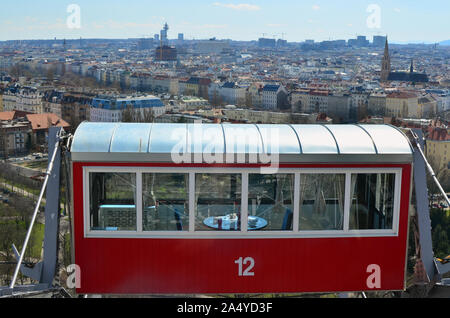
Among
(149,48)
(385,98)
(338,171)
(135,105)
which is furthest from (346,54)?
(338,171)

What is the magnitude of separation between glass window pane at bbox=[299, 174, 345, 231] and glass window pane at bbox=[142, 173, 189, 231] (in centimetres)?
57

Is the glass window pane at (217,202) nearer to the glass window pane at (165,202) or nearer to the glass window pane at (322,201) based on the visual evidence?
the glass window pane at (165,202)

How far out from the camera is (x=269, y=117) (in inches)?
1608

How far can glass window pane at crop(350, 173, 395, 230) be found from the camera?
296 centimetres

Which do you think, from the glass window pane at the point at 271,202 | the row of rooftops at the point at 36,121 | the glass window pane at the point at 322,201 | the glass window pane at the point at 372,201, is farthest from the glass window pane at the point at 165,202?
the row of rooftops at the point at 36,121

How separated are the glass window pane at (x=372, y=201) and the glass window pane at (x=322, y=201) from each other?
64mm

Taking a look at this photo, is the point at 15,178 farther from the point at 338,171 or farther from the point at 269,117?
the point at 338,171

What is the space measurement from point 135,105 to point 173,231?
38.0 m

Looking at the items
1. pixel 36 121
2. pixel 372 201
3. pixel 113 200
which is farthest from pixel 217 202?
pixel 36 121

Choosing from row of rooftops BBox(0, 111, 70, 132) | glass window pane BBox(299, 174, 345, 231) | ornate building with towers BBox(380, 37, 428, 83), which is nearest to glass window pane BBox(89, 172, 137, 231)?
glass window pane BBox(299, 174, 345, 231)

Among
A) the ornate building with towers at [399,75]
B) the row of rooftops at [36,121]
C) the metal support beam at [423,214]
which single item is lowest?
the row of rooftops at [36,121]

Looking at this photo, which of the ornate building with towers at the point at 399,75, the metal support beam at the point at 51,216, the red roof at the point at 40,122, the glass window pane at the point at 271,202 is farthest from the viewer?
the ornate building with towers at the point at 399,75

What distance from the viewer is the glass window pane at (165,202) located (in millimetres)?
2854

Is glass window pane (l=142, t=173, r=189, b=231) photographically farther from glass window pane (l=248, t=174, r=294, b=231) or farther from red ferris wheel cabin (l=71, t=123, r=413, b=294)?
glass window pane (l=248, t=174, r=294, b=231)
